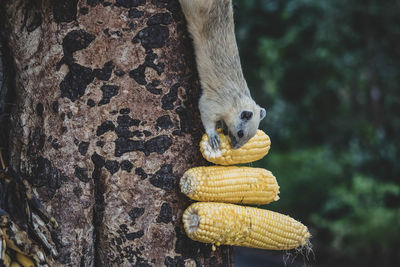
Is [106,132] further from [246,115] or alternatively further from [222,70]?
[246,115]

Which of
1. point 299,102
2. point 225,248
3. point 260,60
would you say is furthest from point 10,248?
point 299,102

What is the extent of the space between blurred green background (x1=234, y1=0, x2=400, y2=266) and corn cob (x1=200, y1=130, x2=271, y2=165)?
4571 mm

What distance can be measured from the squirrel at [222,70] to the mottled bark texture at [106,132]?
0.60 metres

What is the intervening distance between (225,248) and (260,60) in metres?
5.83

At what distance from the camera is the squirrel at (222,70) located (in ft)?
8.10

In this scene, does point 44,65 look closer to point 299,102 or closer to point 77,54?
point 77,54

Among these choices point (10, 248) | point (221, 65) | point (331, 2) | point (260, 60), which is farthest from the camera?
point (260, 60)

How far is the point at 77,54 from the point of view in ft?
5.65

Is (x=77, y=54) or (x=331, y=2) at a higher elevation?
(x=331, y=2)

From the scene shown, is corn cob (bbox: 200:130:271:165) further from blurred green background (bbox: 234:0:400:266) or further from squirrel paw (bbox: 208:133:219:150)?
blurred green background (bbox: 234:0:400:266)

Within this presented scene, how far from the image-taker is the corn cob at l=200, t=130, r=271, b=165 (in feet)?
5.77

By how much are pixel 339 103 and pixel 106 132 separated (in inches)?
314

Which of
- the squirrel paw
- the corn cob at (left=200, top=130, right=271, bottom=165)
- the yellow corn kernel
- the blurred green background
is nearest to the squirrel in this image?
the corn cob at (left=200, top=130, right=271, bottom=165)

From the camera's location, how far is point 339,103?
894 cm
